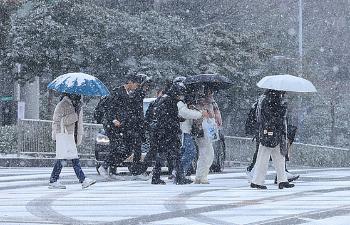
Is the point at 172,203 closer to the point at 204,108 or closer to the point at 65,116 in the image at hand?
the point at 65,116

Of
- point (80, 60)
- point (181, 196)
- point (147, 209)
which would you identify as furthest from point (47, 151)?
point (147, 209)

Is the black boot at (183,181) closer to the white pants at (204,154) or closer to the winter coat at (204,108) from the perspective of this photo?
the white pants at (204,154)

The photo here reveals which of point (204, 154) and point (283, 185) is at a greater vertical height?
point (204, 154)

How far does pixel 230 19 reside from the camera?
3541 centimetres

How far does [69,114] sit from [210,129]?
2.49 metres

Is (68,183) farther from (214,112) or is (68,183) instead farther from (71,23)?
(71,23)

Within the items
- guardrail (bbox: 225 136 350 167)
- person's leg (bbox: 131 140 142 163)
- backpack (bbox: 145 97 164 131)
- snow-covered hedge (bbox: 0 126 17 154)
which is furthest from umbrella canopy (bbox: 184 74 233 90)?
guardrail (bbox: 225 136 350 167)

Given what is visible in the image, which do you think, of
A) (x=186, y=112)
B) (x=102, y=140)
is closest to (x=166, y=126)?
(x=186, y=112)

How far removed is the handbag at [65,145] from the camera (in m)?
13.0

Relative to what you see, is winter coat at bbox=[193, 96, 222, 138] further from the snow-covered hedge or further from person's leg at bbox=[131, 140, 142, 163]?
the snow-covered hedge

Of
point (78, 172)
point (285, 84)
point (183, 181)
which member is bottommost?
point (183, 181)

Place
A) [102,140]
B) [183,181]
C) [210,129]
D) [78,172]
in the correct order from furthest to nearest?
[102,140] < [210,129] < [183,181] < [78,172]

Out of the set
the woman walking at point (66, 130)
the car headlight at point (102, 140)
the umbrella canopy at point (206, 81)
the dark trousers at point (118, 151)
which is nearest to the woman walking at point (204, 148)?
the umbrella canopy at point (206, 81)

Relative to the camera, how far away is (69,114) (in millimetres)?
13172
